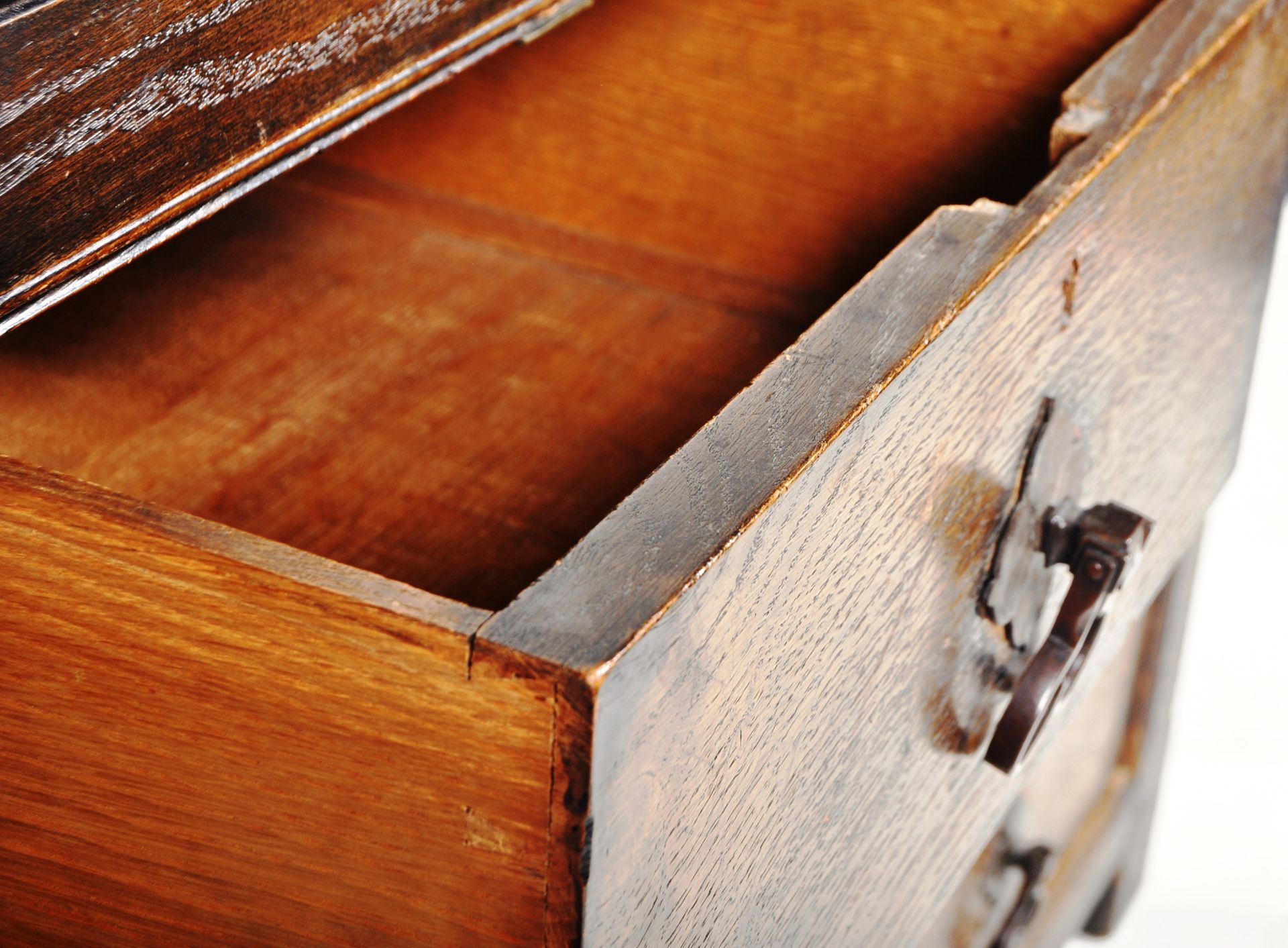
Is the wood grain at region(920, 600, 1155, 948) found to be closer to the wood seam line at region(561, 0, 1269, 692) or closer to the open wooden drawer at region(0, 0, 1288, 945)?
the open wooden drawer at region(0, 0, 1288, 945)

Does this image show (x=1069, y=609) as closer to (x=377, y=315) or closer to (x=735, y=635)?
(x=735, y=635)

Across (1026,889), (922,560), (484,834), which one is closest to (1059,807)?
(1026,889)

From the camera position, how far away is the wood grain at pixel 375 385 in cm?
71

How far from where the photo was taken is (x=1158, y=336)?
0.73 metres

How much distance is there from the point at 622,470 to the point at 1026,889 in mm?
420

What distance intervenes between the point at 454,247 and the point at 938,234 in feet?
1.51

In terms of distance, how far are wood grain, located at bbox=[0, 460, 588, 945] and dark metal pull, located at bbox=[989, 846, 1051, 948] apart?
606mm

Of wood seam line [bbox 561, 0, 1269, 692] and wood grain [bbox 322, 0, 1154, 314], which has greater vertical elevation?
wood seam line [bbox 561, 0, 1269, 692]

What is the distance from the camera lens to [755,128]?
0.96 m

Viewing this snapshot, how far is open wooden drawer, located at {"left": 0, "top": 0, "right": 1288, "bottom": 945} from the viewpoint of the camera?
41 centimetres

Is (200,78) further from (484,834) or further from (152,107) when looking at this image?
(484,834)

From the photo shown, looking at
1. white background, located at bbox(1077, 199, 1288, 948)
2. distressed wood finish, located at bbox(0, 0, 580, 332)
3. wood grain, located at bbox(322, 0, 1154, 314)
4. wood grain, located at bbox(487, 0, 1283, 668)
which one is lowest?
white background, located at bbox(1077, 199, 1288, 948)

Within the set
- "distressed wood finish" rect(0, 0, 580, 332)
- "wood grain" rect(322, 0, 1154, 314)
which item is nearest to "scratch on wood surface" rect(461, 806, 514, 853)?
"distressed wood finish" rect(0, 0, 580, 332)

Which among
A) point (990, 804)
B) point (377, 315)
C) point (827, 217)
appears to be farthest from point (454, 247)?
point (990, 804)
